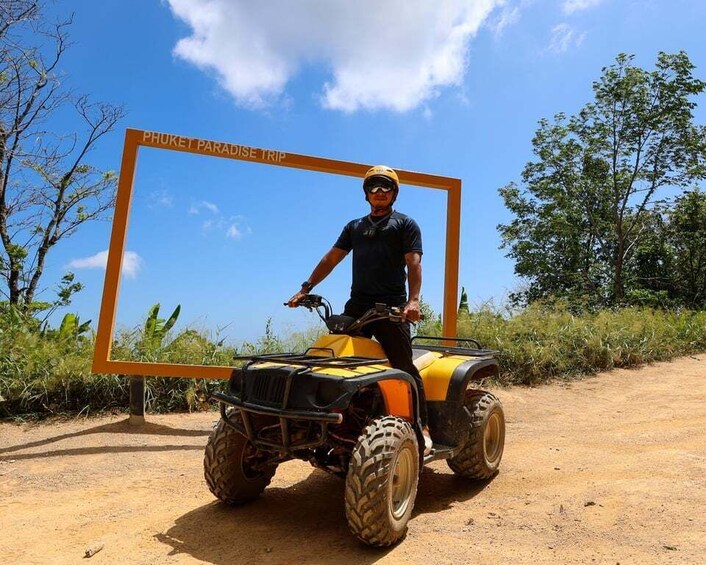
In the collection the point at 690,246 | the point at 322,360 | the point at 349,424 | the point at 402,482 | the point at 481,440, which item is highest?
the point at 690,246

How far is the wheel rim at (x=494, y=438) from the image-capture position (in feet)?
14.9

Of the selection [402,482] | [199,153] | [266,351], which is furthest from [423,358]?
[266,351]

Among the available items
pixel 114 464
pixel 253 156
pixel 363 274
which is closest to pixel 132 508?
pixel 114 464

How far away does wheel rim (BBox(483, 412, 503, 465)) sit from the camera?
4535mm

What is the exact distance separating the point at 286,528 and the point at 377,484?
868 mm

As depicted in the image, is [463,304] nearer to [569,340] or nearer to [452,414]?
[569,340]

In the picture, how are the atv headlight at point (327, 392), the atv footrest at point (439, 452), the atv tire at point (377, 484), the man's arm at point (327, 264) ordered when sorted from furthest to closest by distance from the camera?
the man's arm at point (327, 264) < the atv footrest at point (439, 452) < the atv headlight at point (327, 392) < the atv tire at point (377, 484)

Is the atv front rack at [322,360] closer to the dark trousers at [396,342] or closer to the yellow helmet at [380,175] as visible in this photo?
the dark trousers at [396,342]

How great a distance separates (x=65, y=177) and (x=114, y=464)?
8939mm

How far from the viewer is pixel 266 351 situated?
8383mm

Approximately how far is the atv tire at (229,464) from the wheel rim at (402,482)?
38.1 inches

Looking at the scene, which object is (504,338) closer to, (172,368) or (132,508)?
(172,368)

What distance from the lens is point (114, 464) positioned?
5.24 metres

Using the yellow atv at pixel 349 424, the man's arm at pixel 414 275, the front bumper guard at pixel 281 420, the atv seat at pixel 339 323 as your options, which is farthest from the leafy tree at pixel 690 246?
the front bumper guard at pixel 281 420
